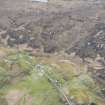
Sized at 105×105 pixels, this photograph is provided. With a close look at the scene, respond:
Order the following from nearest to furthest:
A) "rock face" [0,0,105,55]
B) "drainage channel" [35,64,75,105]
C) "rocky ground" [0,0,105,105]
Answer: "drainage channel" [35,64,75,105]
"rocky ground" [0,0,105,105]
"rock face" [0,0,105,55]

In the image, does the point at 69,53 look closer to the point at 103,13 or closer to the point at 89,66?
the point at 89,66

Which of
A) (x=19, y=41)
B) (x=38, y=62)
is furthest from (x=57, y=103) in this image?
(x=19, y=41)

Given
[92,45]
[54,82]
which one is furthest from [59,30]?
[54,82]

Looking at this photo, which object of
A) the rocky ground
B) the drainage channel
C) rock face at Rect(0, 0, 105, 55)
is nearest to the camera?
the drainage channel

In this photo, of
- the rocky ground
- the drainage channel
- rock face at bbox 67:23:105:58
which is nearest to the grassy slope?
the drainage channel

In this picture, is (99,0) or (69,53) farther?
(99,0)

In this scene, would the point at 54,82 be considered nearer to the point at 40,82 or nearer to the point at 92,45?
the point at 40,82

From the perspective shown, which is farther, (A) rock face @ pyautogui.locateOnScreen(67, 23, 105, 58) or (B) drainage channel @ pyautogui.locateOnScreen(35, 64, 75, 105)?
(A) rock face @ pyautogui.locateOnScreen(67, 23, 105, 58)

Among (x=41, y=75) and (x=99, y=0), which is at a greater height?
(x=99, y=0)

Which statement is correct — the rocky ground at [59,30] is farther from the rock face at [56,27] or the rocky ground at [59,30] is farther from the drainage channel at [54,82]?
the drainage channel at [54,82]

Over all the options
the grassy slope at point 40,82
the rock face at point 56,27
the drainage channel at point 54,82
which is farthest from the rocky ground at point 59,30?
the drainage channel at point 54,82

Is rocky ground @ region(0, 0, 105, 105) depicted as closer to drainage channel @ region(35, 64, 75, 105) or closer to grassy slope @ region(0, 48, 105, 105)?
grassy slope @ region(0, 48, 105, 105)
